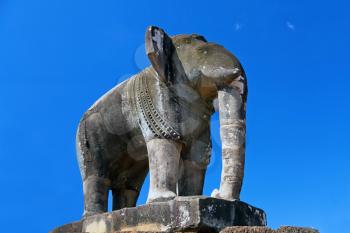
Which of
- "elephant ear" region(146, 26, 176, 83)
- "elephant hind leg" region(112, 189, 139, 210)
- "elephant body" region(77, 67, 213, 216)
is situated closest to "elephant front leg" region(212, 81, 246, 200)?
"elephant body" region(77, 67, 213, 216)

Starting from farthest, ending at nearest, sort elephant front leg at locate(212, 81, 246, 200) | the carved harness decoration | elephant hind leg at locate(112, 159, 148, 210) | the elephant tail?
elephant hind leg at locate(112, 159, 148, 210) → the elephant tail → the carved harness decoration → elephant front leg at locate(212, 81, 246, 200)

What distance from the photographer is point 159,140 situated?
7.41m

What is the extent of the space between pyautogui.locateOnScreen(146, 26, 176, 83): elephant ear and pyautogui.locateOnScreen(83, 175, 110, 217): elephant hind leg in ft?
5.44

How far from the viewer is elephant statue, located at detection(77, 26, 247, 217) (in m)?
7.27

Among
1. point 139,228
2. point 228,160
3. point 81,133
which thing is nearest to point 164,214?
point 139,228

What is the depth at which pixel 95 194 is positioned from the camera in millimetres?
8016

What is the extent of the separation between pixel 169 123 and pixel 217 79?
0.78 meters

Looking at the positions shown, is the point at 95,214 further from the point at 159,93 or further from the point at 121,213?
the point at 159,93

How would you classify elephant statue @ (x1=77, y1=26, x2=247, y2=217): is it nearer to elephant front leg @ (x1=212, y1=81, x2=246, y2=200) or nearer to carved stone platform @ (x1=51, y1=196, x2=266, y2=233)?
elephant front leg @ (x1=212, y1=81, x2=246, y2=200)

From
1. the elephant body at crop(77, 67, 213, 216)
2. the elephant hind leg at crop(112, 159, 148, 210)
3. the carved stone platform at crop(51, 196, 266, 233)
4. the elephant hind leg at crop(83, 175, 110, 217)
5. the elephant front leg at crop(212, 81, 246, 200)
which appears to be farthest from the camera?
the elephant hind leg at crop(112, 159, 148, 210)

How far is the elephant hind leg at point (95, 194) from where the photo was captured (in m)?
7.94

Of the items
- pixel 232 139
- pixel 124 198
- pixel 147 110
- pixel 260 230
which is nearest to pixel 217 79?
pixel 232 139

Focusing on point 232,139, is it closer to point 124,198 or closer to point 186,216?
point 186,216

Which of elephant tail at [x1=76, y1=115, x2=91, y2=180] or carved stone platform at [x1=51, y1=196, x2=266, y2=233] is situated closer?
carved stone platform at [x1=51, y1=196, x2=266, y2=233]
